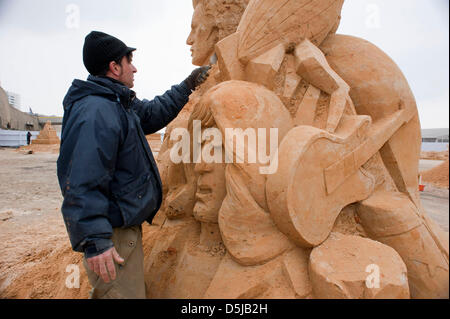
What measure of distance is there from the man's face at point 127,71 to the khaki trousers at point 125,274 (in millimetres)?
781

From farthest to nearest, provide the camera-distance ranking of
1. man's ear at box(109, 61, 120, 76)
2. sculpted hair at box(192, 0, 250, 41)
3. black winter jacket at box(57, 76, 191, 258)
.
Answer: sculpted hair at box(192, 0, 250, 41)
man's ear at box(109, 61, 120, 76)
black winter jacket at box(57, 76, 191, 258)

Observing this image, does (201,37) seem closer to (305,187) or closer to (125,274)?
(305,187)

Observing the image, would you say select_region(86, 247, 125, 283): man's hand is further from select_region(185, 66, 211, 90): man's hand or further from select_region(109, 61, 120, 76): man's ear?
select_region(185, 66, 211, 90): man's hand

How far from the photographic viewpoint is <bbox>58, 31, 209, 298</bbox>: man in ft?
3.65

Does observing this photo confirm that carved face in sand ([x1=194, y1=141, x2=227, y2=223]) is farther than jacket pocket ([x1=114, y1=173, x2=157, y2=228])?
Yes

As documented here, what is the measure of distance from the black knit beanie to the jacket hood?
0.08 m

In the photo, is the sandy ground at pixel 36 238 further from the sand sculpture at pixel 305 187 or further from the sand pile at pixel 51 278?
the sand sculpture at pixel 305 187

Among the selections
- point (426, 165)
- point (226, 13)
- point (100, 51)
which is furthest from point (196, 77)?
point (426, 165)

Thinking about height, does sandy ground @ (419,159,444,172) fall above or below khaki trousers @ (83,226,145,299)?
below

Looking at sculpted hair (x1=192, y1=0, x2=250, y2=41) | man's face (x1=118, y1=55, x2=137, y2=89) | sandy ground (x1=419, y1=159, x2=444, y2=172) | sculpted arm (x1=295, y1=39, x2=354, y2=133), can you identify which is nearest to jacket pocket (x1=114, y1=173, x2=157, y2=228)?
man's face (x1=118, y1=55, x2=137, y2=89)

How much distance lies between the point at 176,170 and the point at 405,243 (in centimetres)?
165

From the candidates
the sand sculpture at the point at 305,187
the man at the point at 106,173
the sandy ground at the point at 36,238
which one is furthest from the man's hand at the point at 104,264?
the sandy ground at the point at 36,238

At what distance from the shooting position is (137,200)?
1.33 m

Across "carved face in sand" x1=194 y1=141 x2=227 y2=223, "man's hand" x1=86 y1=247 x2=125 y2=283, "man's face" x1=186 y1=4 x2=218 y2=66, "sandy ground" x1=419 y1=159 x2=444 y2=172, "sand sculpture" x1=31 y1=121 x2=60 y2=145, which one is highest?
"man's face" x1=186 y1=4 x2=218 y2=66
